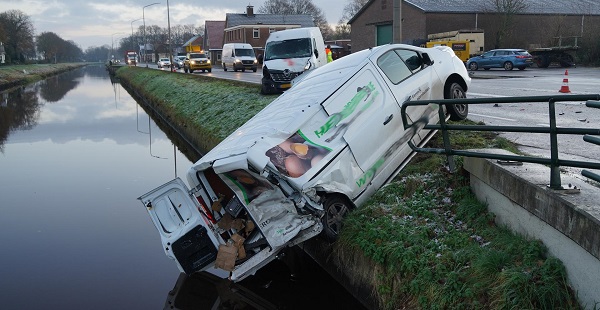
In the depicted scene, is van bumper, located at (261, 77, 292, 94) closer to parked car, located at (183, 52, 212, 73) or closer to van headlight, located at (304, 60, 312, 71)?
van headlight, located at (304, 60, 312, 71)

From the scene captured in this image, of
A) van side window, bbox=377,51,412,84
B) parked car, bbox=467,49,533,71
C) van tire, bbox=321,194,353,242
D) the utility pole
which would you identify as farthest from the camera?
parked car, bbox=467,49,533,71

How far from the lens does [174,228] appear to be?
22.8 ft

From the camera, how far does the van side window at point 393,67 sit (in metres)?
8.09

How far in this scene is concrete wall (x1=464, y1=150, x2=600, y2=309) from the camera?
432 centimetres

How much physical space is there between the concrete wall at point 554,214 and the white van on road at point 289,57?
1418 centimetres

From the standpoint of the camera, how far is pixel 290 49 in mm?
21422

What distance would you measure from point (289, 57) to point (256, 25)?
6064 cm

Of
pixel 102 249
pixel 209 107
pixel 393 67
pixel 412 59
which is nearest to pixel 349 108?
pixel 393 67

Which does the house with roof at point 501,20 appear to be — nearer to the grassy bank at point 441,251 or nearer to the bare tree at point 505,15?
the bare tree at point 505,15

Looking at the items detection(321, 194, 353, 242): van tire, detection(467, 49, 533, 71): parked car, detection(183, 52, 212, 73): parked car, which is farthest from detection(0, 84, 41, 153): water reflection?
detection(467, 49, 533, 71): parked car

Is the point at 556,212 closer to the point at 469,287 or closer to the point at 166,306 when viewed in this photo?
the point at 469,287

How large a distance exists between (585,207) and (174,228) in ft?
15.0

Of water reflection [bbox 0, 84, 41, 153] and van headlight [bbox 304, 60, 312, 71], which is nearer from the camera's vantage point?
van headlight [bbox 304, 60, 312, 71]

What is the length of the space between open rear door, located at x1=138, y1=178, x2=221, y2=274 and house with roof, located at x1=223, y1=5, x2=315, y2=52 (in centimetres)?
7290
